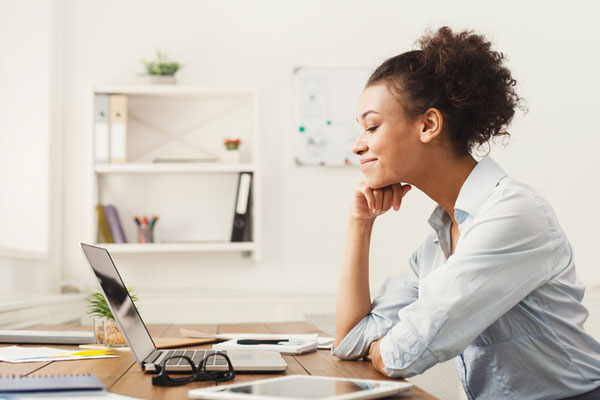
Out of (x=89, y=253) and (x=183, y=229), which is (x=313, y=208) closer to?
(x=183, y=229)

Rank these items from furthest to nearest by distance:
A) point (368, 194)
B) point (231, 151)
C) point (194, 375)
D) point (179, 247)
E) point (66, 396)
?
1. point (231, 151)
2. point (179, 247)
3. point (368, 194)
4. point (194, 375)
5. point (66, 396)

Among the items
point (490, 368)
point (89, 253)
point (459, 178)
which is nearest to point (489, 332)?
point (490, 368)

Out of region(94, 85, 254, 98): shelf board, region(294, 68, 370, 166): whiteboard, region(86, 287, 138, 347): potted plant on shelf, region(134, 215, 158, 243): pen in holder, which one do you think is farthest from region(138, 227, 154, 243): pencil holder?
region(86, 287, 138, 347): potted plant on shelf

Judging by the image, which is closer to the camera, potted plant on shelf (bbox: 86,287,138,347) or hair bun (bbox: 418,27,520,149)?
hair bun (bbox: 418,27,520,149)

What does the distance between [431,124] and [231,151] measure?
188 cm

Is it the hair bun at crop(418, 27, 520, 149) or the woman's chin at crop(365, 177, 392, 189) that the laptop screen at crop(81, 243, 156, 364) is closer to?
the woman's chin at crop(365, 177, 392, 189)

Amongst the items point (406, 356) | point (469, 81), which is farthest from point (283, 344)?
point (469, 81)

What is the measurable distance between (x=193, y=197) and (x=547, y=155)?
1742 mm

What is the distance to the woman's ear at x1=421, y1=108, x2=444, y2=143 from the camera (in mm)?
1314

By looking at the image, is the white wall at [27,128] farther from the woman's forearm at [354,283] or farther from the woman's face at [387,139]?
the woman's face at [387,139]

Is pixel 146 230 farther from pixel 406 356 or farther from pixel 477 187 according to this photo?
pixel 406 356

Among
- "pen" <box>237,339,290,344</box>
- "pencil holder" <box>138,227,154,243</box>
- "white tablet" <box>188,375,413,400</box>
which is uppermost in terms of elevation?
"pencil holder" <box>138,227,154,243</box>

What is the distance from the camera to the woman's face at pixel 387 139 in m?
1.34

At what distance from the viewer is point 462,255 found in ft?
3.63
